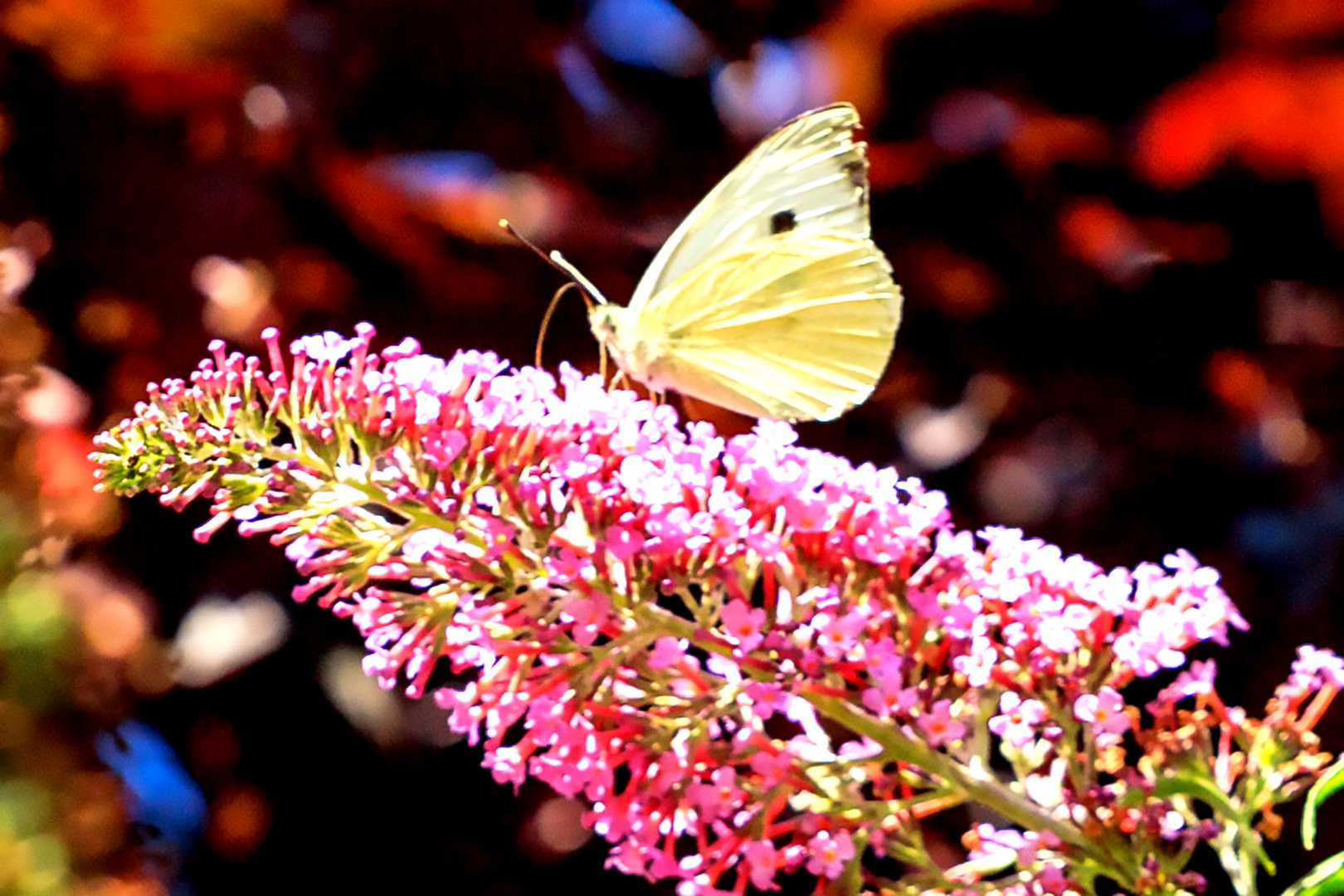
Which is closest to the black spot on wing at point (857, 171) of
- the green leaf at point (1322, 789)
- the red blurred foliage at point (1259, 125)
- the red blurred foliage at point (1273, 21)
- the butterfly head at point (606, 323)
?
the butterfly head at point (606, 323)

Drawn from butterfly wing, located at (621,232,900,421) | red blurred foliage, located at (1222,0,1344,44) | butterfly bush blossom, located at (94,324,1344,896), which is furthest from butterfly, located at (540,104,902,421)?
red blurred foliage, located at (1222,0,1344,44)

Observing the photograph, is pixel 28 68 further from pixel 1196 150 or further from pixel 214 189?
pixel 1196 150

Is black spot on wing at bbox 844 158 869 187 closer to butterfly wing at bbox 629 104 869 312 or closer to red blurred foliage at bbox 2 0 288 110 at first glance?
butterfly wing at bbox 629 104 869 312

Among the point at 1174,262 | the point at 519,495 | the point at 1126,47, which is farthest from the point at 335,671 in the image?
the point at 1126,47

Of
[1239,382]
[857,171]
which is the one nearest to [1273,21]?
[1239,382]

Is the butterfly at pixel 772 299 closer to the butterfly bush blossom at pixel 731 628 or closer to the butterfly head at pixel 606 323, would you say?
the butterfly head at pixel 606 323

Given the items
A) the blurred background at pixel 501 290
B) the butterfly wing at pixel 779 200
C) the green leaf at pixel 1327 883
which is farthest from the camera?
the blurred background at pixel 501 290
